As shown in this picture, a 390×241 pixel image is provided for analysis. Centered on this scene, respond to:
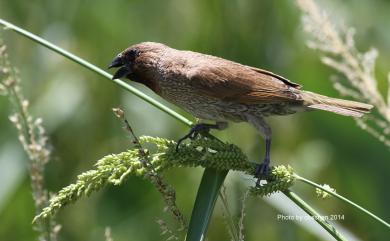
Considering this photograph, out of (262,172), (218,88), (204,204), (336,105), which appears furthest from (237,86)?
(204,204)

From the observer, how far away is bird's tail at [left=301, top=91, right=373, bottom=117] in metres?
3.31

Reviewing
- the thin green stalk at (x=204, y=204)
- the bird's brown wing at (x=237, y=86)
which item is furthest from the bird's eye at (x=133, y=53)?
the thin green stalk at (x=204, y=204)

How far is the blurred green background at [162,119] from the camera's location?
422 cm

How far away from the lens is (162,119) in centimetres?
488

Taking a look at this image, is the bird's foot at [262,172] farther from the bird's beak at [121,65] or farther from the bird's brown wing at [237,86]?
the bird's beak at [121,65]

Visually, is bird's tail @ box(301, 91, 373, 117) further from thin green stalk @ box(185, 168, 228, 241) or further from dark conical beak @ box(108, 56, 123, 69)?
thin green stalk @ box(185, 168, 228, 241)

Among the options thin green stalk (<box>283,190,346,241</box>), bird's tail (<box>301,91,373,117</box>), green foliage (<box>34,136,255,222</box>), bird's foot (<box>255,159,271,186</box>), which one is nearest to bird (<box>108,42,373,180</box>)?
bird's tail (<box>301,91,373,117</box>)

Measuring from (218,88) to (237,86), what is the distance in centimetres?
9

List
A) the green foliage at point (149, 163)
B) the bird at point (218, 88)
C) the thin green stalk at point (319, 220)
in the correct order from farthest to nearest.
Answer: the bird at point (218, 88) < the thin green stalk at point (319, 220) < the green foliage at point (149, 163)

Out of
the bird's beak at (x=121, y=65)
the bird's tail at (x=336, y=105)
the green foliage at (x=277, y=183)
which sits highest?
the bird's tail at (x=336, y=105)

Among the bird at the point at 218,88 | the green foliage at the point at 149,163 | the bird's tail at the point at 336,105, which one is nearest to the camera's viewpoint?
the green foliage at the point at 149,163

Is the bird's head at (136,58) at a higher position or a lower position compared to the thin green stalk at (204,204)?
higher

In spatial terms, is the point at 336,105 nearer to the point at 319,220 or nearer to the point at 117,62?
the point at 117,62

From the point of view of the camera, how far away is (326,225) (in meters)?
2.23
